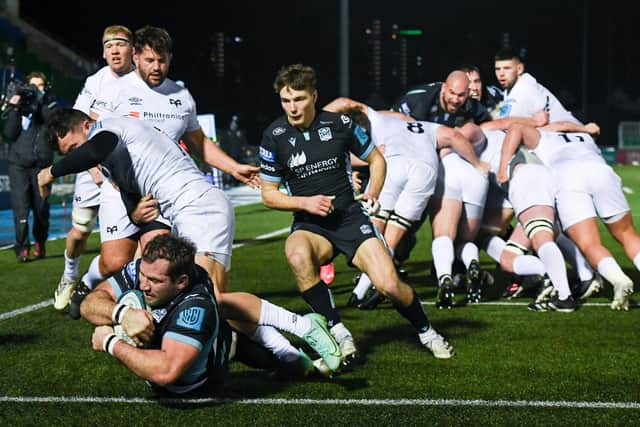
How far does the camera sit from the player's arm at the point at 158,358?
5156 mm

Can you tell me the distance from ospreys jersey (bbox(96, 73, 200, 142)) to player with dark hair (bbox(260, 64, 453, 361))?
32.0 inches

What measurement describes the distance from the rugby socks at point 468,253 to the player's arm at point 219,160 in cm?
290

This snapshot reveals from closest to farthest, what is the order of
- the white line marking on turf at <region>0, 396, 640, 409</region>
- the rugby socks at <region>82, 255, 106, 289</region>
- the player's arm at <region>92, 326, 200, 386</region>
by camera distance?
the player's arm at <region>92, 326, 200, 386</region>, the white line marking on turf at <region>0, 396, 640, 409</region>, the rugby socks at <region>82, 255, 106, 289</region>

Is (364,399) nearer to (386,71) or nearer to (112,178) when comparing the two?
(112,178)

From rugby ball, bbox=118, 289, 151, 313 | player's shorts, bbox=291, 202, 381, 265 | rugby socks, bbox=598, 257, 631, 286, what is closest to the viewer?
rugby ball, bbox=118, 289, 151, 313

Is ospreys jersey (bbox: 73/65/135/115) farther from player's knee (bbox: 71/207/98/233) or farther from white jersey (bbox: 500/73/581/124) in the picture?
white jersey (bbox: 500/73/581/124)

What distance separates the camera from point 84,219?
9.02m

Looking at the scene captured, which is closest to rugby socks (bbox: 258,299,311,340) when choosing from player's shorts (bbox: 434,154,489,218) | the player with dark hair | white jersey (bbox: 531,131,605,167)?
the player with dark hair

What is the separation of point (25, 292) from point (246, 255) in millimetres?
3872

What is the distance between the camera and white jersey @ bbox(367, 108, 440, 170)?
933 cm

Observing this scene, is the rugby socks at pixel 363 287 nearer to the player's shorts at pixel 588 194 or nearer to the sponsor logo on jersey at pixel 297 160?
the player's shorts at pixel 588 194

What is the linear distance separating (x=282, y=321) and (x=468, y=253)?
385 centimetres

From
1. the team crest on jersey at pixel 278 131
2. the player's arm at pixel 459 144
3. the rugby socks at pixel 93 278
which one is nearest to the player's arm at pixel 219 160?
the team crest on jersey at pixel 278 131

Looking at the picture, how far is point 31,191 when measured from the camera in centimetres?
1308
